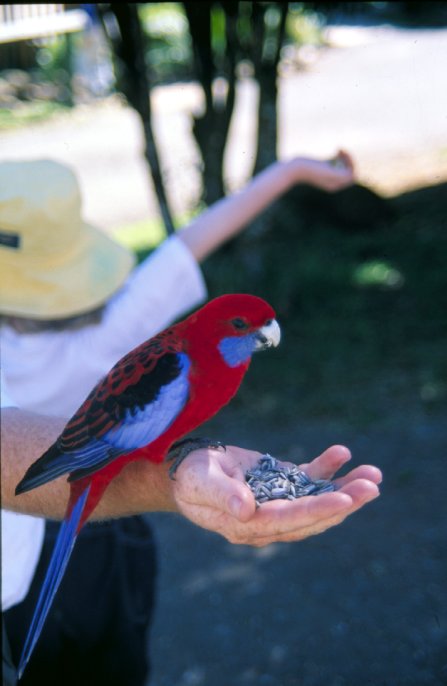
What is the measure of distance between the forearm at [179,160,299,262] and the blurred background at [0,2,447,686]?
0.47 metres

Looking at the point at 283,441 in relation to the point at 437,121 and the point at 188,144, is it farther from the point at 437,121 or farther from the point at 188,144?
the point at 188,144

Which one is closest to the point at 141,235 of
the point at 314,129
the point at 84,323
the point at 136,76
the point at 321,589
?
the point at 136,76

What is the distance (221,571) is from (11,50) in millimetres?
10236

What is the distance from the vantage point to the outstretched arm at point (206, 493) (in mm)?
950

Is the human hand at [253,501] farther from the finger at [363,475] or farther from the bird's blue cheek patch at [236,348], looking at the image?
the bird's blue cheek patch at [236,348]

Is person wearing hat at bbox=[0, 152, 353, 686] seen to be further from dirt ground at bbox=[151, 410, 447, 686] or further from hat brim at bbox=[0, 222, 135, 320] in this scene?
dirt ground at bbox=[151, 410, 447, 686]

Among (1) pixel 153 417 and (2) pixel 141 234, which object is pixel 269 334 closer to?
(1) pixel 153 417

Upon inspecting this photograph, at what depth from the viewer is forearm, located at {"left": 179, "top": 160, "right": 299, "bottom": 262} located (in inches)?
64.4

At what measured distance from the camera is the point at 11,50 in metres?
11.4

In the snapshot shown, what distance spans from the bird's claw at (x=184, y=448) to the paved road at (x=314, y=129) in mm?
4540

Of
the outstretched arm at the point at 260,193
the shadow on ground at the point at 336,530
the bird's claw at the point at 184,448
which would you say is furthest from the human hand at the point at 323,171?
the bird's claw at the point at 184,448

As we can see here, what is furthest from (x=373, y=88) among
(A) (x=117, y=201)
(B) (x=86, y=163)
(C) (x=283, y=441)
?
(C) (x=283, y=441)

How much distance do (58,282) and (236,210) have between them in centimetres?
40

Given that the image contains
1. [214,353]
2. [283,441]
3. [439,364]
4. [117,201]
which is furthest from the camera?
[117,201]
